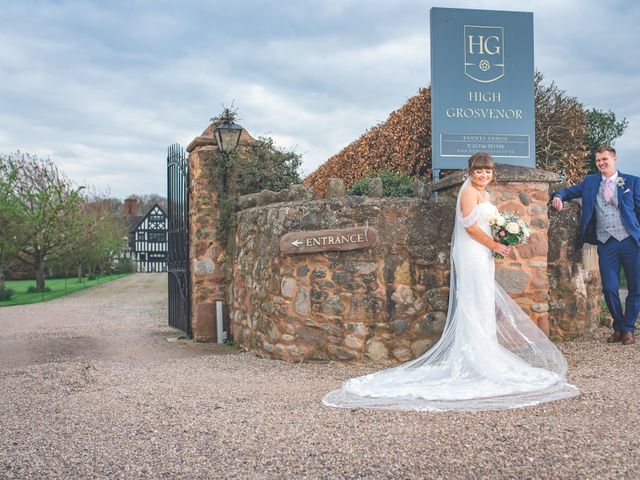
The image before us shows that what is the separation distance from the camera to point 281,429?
13.4 ft

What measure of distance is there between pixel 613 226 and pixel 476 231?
2.04 m

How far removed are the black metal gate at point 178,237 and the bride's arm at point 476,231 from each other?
491cm

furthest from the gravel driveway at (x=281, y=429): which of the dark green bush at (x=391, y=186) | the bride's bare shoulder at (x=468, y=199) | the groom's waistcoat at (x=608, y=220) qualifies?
the dark green bush at (x=391, y=186)

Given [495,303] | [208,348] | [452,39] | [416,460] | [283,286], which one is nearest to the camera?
[416,460]

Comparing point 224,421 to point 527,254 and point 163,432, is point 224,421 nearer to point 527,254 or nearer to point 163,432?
point 163,432

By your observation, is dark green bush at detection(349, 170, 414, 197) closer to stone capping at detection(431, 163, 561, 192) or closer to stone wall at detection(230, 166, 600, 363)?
stone wall at detection(230, 166, 600, 363)

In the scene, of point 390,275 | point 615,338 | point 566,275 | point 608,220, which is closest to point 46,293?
point 390,275

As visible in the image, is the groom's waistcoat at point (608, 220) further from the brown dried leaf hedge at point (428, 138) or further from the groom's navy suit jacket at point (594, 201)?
the brown dried leaf hedge at point (428, 138)

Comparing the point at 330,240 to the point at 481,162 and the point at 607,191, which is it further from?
the point at 607,191

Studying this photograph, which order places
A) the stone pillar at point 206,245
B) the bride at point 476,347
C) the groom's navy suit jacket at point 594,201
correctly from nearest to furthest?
the bride at point 476,347, the groom's navy suit jacket at point 594,201, the stone pillar at point 206,245

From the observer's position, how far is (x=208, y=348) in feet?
28.2

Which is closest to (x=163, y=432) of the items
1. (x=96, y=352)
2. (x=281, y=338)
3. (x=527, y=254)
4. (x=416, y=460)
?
(x=416, y=460)

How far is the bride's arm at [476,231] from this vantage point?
5551 mm

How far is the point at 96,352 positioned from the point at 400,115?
700 cm
